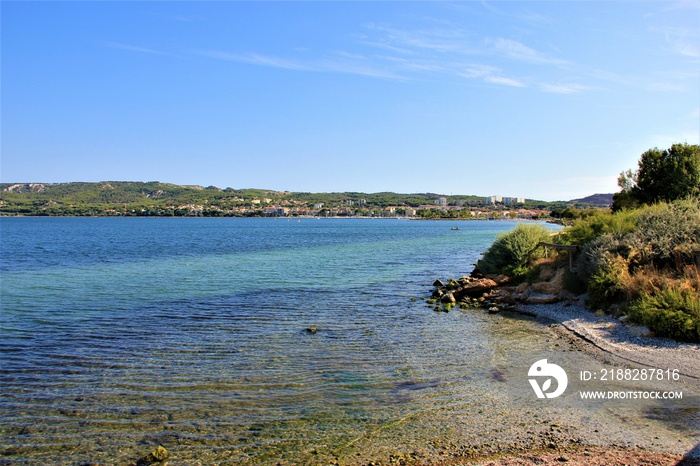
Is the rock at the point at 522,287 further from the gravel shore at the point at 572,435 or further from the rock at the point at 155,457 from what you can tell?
the rock at the point at 155,457

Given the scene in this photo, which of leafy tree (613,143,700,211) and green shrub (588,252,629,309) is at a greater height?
leafy tree (613,143,700,211)

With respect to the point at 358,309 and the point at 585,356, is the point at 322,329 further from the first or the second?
the point at 585,356

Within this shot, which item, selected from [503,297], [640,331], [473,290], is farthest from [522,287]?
[640,331]

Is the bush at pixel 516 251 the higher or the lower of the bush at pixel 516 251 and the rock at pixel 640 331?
the higher

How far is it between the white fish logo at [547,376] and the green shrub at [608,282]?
664cm

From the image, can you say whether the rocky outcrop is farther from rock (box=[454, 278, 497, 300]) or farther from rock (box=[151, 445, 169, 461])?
rock (box=[151, 445, 169, 461])

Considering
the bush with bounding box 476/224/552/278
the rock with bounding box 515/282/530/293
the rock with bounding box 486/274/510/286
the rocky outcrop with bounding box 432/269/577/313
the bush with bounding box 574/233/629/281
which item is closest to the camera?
the bush with bounding box 574/233/629/281

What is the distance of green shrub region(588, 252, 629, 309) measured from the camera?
17312mm

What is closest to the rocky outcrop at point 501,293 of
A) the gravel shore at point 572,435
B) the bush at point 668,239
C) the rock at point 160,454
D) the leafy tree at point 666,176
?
the bush at point 668,239

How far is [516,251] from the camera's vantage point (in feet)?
86.7

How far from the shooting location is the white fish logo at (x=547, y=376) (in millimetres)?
10320

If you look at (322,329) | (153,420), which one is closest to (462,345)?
(322,329)

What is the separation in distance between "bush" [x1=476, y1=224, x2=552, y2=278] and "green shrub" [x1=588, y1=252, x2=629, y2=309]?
6.39 meters

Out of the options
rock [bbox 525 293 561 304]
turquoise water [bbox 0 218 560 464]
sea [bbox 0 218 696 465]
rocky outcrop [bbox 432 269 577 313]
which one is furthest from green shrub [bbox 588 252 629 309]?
turquoise water [bbox 0 218 560 464]
